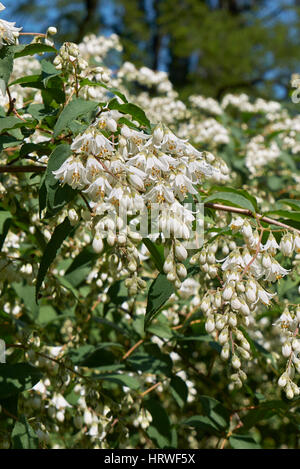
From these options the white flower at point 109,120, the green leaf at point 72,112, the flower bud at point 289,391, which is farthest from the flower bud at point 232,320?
the green leaf at point 72,112

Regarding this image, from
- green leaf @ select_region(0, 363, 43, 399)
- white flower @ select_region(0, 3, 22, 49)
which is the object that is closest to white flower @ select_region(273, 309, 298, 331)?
green leaf @ select_region(0, 363, 43, 399)

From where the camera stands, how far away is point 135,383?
8.52 feet

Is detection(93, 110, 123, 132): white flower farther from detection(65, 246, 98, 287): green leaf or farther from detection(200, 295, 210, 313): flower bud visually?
detection(65, 246, 98, 287): green leaf

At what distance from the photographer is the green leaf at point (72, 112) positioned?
6.05ft

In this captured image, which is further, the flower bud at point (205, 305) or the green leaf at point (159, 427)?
the green leaf at point (159, 427)

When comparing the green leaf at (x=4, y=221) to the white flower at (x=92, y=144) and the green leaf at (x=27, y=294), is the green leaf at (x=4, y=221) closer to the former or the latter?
the green leaf at (x=27, y=294)

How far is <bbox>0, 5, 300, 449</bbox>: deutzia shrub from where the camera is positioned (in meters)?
1.78

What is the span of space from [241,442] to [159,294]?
55.8 inches

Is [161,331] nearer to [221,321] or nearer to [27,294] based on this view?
[27,294]

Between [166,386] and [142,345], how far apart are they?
0.89 ft

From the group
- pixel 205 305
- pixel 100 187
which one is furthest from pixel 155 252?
pixel 100 187

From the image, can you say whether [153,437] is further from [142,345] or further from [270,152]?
[270,152]

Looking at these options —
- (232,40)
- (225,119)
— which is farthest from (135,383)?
(232,40)

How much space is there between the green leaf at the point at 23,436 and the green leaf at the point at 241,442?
3.66 feet
